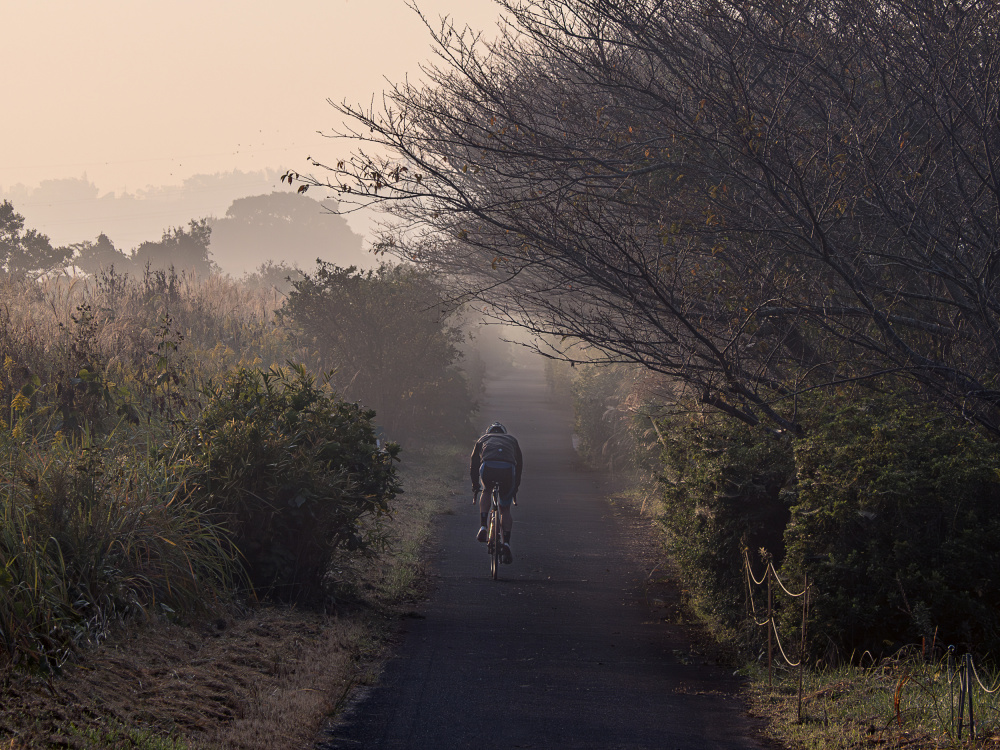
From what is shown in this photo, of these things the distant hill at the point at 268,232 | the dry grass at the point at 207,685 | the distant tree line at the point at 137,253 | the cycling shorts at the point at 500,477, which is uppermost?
the distant hill at the point at 268,232

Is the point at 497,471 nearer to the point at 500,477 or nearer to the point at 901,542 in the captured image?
the point at 500,477

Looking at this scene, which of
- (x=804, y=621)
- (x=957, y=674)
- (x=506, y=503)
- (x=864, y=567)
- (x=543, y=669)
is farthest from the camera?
(x=506, y=503)

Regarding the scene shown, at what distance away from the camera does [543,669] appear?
7312 millimetres

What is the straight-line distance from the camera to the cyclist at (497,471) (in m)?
11.2

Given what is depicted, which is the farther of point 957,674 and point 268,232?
point 268,232

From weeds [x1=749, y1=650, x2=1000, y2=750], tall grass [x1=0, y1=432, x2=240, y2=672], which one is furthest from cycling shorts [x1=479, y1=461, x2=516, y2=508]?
weeds [x1=749, y1=650, x2=1000, y2=750]

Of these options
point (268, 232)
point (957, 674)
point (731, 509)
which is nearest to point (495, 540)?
point (731, 509)

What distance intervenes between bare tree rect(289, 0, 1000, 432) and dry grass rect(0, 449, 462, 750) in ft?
10.5

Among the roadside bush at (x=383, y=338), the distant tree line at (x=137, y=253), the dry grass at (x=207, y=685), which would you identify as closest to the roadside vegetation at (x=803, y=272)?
the dry grass at (x=207, y=685)

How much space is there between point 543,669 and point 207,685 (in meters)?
2.75

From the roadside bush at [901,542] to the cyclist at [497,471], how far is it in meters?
4.82

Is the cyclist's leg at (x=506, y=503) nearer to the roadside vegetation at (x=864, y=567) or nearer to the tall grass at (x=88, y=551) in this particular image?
the roadside vegetation at (x=864, y=567)

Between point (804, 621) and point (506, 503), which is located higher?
point (506, 503)

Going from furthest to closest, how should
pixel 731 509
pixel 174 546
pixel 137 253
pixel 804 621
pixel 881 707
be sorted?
pixel 137 253 < pixel 731 509 < pixel 174 546 < pixel 804 621 < pixel 881 707
